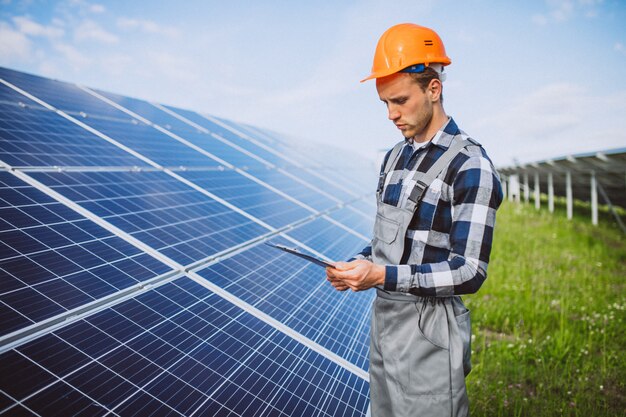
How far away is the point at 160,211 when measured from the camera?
393 centimetres

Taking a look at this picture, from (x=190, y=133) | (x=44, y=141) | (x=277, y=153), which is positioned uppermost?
(x=190, y=133)

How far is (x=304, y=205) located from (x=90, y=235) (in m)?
3.93

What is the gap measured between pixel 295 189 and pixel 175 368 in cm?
529

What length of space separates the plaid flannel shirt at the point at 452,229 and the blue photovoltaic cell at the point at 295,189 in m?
4.70

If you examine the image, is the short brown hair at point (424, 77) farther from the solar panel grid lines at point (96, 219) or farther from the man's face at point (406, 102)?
the solar panel grid lines at point (96, 219)

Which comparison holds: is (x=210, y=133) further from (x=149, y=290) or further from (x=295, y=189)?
(x=149, y=290)

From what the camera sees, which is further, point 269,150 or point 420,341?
point 269,150

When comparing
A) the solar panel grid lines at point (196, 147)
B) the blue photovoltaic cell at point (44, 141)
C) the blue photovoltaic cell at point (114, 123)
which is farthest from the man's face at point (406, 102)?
the solar panel grid lines at point (196, 147)

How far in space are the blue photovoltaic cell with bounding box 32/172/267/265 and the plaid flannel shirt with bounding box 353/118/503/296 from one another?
7.07 feet

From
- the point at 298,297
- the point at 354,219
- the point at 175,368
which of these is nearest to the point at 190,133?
the point at 354,219

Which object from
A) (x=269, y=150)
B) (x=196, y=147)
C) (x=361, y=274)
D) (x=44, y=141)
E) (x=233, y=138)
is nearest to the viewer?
(x=361, y=274)

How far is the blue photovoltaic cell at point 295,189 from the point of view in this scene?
22.7 feet

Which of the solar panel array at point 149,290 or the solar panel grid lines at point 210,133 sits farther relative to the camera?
the solar panel grid lines at point 210,133

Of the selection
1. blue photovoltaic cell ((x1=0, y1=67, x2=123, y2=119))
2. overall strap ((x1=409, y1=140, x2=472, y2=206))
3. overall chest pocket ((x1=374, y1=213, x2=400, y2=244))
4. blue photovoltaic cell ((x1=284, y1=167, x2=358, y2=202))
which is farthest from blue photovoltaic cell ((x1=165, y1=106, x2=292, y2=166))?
overall strap ((x1=409, y1=140, x2=472, y2=206))
